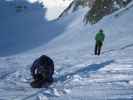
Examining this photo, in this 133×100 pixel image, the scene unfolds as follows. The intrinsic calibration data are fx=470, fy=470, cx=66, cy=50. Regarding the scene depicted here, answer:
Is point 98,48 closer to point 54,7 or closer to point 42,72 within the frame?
point 42,72

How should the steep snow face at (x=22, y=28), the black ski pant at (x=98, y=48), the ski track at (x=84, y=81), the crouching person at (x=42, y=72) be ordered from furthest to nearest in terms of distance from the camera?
1. the steep snow face at (x=22, y=28)
2. the black ski pant at (x=98, y=48)
3. the crouching person at (x=42, y=72)
4. the ski track at (x=84, y=81)

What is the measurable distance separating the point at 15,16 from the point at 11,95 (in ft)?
280

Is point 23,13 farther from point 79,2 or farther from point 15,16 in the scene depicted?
point 79,2

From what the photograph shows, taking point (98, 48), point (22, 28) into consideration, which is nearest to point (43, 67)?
point (98, 48)

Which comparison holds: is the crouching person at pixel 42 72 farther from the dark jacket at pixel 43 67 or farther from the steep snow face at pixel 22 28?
the steep snow face at pixel 22 28

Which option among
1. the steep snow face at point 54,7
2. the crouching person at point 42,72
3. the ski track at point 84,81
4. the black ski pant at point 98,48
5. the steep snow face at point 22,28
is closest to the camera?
the ski track at point 84,81

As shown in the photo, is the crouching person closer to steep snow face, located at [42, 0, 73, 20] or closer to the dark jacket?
the dark jacket

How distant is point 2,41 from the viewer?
70.6 metres

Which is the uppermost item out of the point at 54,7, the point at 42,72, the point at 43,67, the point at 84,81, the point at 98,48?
the point at 54,7

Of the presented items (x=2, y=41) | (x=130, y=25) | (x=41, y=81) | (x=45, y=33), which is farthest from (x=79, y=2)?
(x=41, y=81)

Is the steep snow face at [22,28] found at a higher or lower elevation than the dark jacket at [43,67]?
higher

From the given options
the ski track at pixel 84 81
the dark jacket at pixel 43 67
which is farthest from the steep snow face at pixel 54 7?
the dark jacket at pixel 43 67

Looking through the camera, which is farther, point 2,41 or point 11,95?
point 2,41

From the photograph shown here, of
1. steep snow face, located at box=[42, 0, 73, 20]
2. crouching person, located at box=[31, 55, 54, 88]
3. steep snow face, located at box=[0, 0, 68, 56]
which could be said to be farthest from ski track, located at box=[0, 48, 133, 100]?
steep snow face, located at box=[42, 0, 73, 20]
